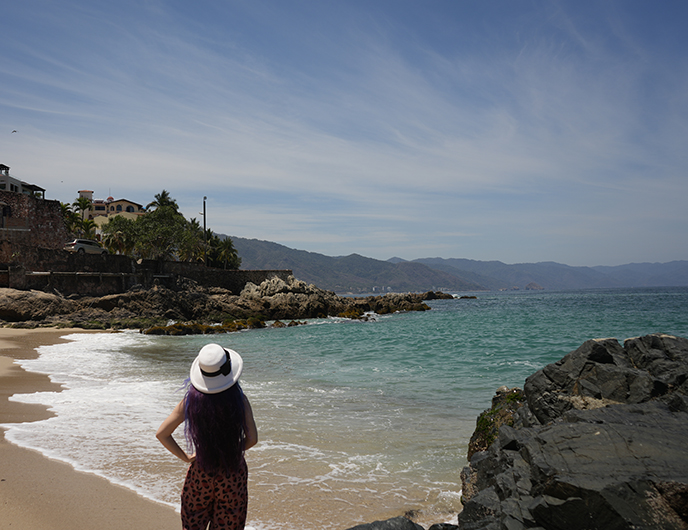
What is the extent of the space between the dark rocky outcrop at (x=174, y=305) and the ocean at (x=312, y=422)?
10.4 m

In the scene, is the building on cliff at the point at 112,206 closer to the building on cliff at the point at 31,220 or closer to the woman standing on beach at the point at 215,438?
the building on cliff at the point at 31,220

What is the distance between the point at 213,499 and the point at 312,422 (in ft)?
18.6

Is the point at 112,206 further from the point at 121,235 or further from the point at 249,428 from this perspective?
the point at 249,428

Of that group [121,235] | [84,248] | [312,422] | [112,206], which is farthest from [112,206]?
[312,422]

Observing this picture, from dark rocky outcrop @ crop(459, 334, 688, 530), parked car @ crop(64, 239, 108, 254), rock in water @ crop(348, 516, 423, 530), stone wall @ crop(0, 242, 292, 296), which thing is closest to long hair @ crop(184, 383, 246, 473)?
rock in water @ crop(348, 516, 423, 530)

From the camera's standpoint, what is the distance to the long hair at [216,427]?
9.34 feet

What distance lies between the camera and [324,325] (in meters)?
34.6

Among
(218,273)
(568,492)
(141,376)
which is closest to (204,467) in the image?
(568,492)

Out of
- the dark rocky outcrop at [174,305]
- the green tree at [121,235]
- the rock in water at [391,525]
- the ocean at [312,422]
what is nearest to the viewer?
the rock in water at [391,525]

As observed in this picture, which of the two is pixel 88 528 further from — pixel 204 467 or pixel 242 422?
pixel 242 422

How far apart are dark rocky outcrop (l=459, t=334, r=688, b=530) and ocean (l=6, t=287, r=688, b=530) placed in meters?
1.29

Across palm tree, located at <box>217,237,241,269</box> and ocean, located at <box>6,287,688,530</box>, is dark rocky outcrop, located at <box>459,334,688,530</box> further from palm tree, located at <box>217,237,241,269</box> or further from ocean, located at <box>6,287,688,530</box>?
palm tree, located at <box>217,237,241,269</box>

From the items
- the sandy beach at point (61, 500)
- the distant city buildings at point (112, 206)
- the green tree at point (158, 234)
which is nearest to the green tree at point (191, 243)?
the green tree at point (158, 234)

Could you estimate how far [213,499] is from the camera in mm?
2990
